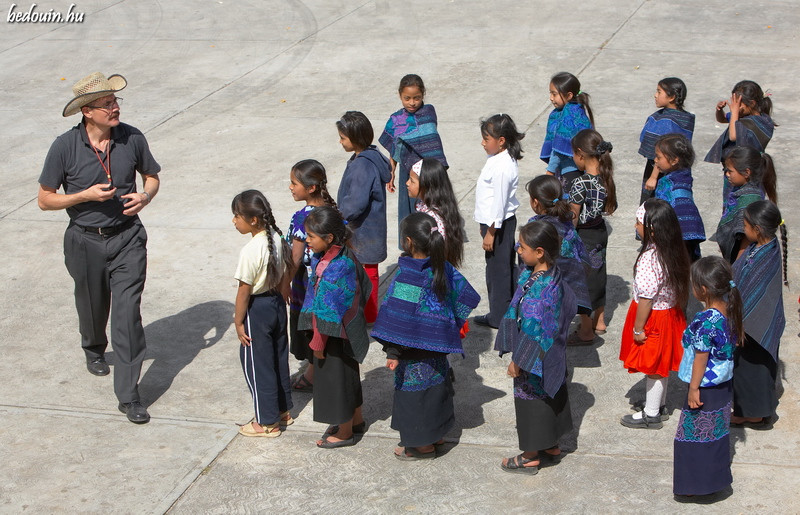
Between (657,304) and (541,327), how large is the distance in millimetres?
842

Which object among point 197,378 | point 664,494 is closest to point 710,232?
point 664,494

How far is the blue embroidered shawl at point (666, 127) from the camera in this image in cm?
709

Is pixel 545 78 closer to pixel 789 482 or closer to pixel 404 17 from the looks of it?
pixel 404 17

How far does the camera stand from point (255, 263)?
5375 millimetres

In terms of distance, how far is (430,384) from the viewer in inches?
206

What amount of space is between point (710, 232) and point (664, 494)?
3732mm

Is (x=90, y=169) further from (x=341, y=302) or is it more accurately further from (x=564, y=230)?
(x=564, y=230)

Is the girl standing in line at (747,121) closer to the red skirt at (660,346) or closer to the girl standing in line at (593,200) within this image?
the girl standing in line at (593,200)

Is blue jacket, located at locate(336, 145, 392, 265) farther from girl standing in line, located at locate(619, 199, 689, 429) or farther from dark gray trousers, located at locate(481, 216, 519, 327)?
girl standing in line, located at locate(619, 199, 689, 429)

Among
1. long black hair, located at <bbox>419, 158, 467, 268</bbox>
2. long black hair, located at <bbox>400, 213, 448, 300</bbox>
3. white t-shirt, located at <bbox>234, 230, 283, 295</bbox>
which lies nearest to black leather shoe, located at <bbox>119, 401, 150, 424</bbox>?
white t-shirt, located at <bbox>234, 230, 283, 295</bbox>

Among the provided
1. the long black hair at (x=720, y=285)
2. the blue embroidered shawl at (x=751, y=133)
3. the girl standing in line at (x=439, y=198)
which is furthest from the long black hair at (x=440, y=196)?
the blue embroidered shawl at (x=751, y=133)

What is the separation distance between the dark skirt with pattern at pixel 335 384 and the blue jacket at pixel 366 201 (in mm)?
1359

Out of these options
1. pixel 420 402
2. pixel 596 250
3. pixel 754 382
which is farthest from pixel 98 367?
pixel 754 382

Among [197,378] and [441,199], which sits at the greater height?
[441,199]
